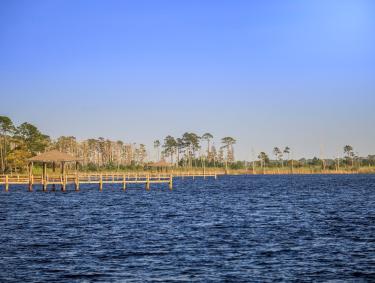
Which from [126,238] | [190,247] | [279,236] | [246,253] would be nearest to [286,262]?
[246,253]

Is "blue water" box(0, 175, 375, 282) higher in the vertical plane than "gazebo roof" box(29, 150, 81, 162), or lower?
lower

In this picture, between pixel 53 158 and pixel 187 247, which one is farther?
pixel 53 158

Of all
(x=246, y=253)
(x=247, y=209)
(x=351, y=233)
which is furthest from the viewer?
Answer: (x=247, y=209)

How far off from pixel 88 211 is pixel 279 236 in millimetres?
22327

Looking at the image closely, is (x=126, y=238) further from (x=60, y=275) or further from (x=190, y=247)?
(x=60, y=275)

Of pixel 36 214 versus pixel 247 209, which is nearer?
pixel 36 214

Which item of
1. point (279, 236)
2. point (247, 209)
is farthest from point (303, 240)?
point (247, 209)

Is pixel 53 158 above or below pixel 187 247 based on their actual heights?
above

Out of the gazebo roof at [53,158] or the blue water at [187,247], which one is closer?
the blue water at [187,247]

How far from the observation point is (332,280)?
21.2 meters

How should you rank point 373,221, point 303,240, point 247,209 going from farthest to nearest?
1. point 247,209
2. point 373,221
3. point 303,240

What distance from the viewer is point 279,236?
3266cm

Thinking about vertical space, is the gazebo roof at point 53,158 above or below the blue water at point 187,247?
above

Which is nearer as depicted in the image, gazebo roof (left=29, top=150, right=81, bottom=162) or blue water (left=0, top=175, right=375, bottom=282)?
blue water (left=0, top=175, right=375, bottom=282)
